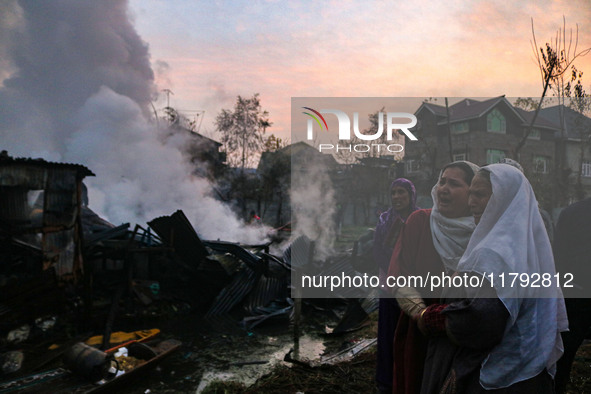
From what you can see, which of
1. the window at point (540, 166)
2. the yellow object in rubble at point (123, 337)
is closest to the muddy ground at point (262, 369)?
the yellow object in rubble at point (123, 337)

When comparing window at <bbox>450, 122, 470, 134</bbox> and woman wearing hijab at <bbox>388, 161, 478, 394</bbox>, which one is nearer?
woman wearing hijab at <bbox>388, 161, 478, 394</bbox>

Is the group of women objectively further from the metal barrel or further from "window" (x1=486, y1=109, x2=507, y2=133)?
"window" (x1=486, y1=109, x2=507, y2=133)

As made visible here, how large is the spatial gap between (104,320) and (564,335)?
25.6 feet

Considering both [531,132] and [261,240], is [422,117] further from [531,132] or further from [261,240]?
[261,240]

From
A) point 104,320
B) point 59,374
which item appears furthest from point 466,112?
point 104,320

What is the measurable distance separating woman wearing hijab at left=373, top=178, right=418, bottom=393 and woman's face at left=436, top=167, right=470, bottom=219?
3.47 feet

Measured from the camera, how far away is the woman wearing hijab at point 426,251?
7.67ft

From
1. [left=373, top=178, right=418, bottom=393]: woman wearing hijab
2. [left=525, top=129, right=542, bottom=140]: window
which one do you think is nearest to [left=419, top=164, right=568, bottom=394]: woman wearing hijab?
[left=373, top=178, right=418, bottom=393]: woman wearing hijab

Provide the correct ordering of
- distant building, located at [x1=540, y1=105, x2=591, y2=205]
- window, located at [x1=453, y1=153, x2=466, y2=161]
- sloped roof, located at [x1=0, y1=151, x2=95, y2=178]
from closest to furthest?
distant building, located at [x1=540, y1=105, x2=591, y2=205]
sloped roof, located at [x1=0, y1=151, x2=95, y2=178]
window, located at [x1=453, y1=153, x2=466, y2=161]

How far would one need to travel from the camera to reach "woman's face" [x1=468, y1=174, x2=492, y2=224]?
6.91 ft

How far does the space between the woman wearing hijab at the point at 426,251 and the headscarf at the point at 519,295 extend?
477 mm

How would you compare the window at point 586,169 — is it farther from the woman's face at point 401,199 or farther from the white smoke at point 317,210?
the white smoke at point 317,210

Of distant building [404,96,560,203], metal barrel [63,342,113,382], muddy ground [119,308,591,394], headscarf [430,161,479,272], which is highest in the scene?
distant building [404,96,560,203]

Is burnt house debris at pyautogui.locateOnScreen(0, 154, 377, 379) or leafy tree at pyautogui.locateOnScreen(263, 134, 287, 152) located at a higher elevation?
leafy tree at pyautogui.locateOnScreen(263, 134, 287, 152)
